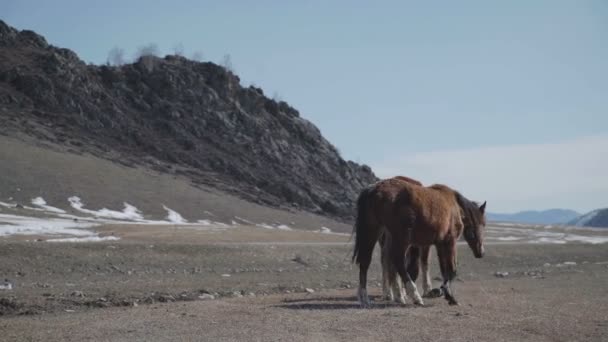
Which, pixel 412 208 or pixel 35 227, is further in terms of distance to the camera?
pixel 35 227

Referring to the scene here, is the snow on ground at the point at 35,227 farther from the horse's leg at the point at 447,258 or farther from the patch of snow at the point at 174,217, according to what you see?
the horse's leg at the point at 447,258

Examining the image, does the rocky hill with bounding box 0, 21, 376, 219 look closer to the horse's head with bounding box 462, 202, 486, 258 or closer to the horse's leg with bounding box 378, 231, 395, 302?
the horse's leg with bounding box 378, 231, 395, 302

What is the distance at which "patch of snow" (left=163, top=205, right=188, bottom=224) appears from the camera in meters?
64.3

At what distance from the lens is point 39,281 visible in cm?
2073

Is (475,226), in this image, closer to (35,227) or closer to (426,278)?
(426,278)

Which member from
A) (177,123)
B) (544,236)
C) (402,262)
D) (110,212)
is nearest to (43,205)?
(110,212)

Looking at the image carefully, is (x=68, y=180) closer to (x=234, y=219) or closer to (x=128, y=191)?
(x=128, y=191)

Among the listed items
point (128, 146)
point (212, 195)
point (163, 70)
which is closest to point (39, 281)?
point (212, 195)

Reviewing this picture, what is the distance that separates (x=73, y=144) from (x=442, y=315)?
256 feet

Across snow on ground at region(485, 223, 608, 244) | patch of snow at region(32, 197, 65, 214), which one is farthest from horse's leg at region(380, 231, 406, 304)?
snow on ground at region(485, 223, 608, 244)

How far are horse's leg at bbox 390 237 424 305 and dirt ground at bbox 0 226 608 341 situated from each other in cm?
30

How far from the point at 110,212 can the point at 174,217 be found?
656 centimetres

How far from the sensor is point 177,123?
107125mm

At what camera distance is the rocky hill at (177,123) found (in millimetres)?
91375
